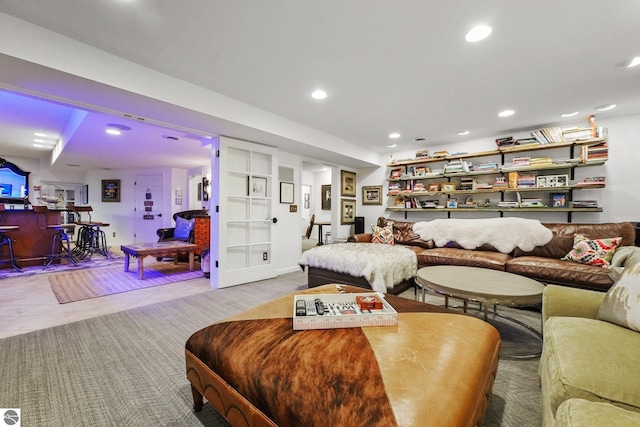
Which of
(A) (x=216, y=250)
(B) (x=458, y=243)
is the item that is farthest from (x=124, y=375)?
→ (B) (x=458, y=243)

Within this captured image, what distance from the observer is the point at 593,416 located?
0.71 metres

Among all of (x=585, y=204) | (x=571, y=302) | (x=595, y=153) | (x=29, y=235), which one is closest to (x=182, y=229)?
(x=29, y=235)

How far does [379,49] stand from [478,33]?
26.9 inches

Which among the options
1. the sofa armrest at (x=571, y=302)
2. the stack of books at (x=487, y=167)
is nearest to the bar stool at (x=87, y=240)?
the sofa armrest at (x=571, y=302)

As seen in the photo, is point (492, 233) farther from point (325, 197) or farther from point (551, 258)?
point (325, 197)

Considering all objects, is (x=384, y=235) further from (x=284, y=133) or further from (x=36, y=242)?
(x=36, y=242)

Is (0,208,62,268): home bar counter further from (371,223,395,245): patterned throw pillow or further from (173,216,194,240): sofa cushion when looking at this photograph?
(371,223,395,245): patterned throw pillow

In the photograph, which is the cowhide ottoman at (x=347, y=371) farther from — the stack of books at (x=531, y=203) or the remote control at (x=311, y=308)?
the stack of books at (x=531, y=203)

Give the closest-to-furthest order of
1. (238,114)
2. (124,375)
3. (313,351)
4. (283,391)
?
(283,391) → (313,351) → (124,375) → (238,114)

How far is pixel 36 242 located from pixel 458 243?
7272mm

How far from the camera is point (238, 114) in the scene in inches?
115

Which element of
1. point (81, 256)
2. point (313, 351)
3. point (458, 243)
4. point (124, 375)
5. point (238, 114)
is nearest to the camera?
point (313, 351)

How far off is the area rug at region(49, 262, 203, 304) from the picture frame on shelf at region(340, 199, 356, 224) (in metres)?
3.01

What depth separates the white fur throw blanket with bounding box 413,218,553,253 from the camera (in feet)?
10.9
